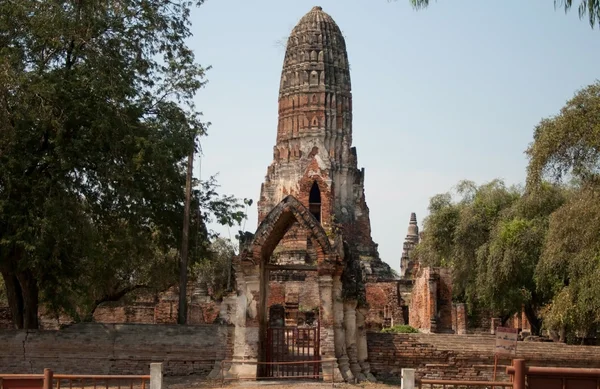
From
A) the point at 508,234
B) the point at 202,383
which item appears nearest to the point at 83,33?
the point at 202,383

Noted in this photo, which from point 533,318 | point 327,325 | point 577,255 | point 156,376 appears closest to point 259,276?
point 327,325

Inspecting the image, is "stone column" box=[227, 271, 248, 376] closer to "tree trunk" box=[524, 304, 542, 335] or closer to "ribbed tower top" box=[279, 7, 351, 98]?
"tree trunk" box=[524, 304, 542, 335]

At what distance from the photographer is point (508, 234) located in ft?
98.7

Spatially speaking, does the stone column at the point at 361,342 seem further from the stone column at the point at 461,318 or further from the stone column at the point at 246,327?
the stone column at the point at 461,318

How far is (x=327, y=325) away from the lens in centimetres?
1659

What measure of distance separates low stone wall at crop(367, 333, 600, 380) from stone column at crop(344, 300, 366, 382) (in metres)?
1.04

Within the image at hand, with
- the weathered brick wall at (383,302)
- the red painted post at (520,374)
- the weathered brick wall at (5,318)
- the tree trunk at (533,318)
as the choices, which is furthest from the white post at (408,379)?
the weathered brick wall at (383,302)

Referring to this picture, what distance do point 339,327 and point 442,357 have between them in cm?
258

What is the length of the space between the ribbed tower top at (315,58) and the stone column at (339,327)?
84.0 feet

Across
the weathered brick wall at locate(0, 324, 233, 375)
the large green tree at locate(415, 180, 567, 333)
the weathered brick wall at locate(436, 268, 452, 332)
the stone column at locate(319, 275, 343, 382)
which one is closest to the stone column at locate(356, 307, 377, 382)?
the stone column at locate(319, 275, 343, 382)

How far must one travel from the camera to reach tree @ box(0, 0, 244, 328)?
17844mm

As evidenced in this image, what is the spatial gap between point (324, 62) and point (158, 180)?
76.4 ft

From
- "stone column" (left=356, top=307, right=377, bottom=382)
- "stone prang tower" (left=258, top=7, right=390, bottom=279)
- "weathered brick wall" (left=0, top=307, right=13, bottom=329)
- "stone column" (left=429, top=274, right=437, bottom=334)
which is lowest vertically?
"stone column" (left=356, top=307, right=377, bottom=382)

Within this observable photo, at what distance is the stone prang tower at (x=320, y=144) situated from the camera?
40406mm
